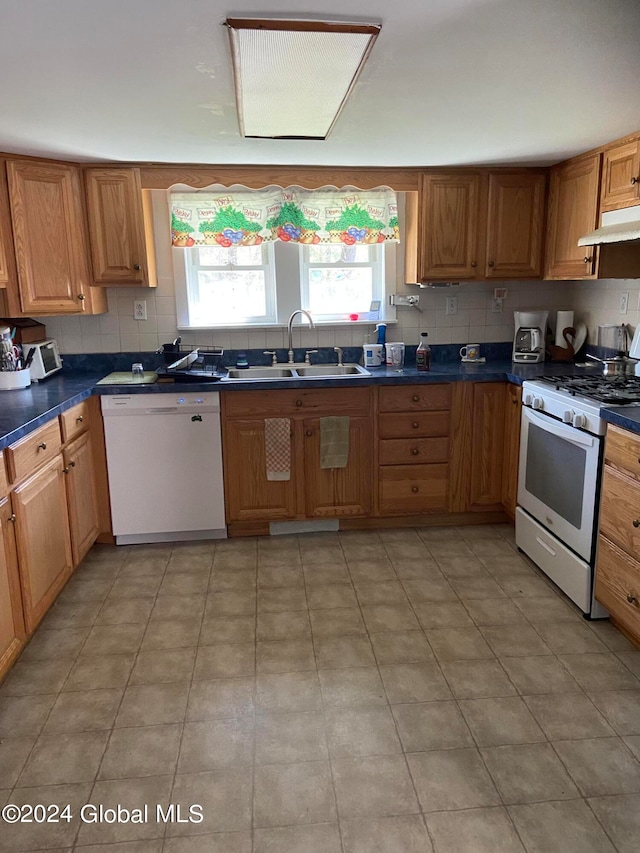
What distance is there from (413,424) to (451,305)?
1.00 metres

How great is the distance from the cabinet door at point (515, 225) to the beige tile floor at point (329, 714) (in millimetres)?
1809

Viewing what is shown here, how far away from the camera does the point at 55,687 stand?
88.1 inches

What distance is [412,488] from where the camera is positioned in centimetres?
363

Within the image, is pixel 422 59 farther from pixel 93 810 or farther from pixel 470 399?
pixel 93 810

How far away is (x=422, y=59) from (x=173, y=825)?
2.35 m

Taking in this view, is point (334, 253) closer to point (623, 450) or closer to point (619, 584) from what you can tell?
point (623, 450)

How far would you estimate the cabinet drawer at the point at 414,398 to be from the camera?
11.5ft

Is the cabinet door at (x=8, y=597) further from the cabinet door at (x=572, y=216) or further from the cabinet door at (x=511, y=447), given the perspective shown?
the cabinet door at (x=572, y=216)

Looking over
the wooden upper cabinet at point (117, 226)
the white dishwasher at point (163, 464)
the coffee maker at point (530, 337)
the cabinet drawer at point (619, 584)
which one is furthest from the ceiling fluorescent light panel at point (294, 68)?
the cabinet drawer at point (619, 584)

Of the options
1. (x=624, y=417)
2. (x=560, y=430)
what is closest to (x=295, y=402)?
(x=560, y=430)

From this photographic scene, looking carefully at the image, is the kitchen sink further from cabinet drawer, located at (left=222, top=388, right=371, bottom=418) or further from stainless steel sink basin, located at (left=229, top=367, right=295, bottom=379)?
cabinet drawer, located at (left=222, top=388, right=371, bottom=418)

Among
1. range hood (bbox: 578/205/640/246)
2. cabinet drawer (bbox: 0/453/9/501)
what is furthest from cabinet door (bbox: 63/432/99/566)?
range hood (bbox: 578/205/640/246)

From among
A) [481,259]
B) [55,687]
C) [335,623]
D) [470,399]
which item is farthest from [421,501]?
[55,687]

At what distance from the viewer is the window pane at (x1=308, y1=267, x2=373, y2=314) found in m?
4.02
